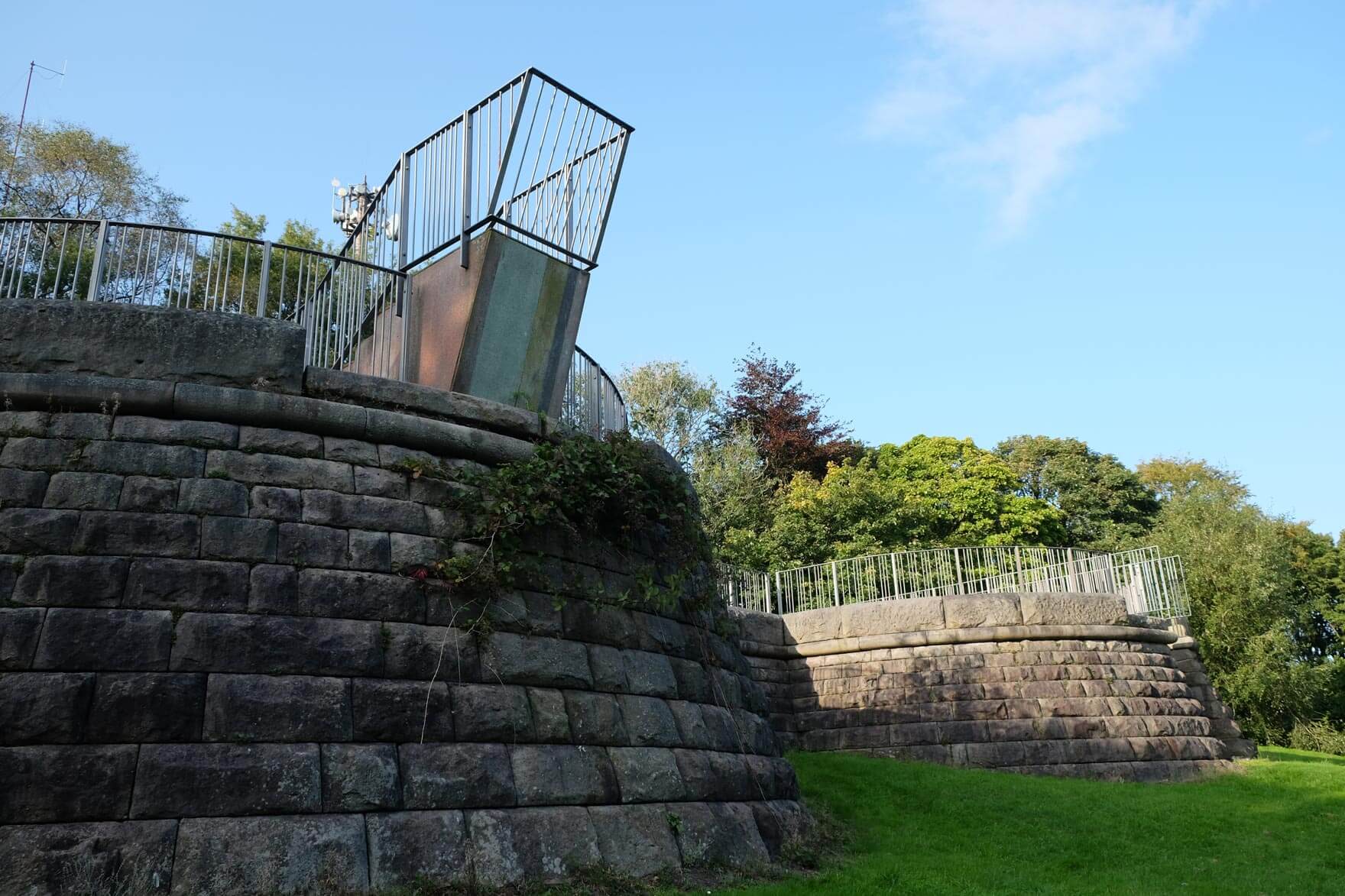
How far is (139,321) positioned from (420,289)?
2505 mm

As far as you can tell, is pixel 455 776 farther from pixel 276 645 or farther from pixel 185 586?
pixel 185 586

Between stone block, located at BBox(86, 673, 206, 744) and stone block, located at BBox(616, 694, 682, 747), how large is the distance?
8.53 feet

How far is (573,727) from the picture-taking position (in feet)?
20.3

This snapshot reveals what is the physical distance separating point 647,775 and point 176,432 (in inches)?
140

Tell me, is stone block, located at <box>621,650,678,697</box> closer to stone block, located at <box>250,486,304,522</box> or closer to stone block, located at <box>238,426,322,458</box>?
stone block, located at <box>250,486,304,522</box>

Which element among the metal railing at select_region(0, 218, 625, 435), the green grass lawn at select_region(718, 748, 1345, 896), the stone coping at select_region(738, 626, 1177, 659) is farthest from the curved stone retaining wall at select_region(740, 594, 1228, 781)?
the metal railing at select_region(0, 218, 625, 435)

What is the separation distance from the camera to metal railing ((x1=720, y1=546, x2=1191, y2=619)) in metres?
16.9

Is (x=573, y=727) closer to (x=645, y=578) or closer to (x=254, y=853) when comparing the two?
(x=645, y=578)

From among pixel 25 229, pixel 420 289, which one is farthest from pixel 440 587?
pixel 25 229

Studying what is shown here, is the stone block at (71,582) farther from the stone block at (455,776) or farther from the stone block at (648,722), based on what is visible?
the stone block at (648,722)

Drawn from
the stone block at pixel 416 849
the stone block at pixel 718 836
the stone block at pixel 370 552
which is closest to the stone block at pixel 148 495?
the stone block at pixel 370 552

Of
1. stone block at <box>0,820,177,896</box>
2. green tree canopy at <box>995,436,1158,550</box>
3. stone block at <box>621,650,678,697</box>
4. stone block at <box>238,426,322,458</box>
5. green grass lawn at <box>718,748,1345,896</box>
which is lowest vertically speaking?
green grass lawn at <box>718,748,1345,896</box>

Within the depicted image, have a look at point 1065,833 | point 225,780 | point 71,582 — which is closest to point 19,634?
point 71,582

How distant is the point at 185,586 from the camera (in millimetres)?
5430
